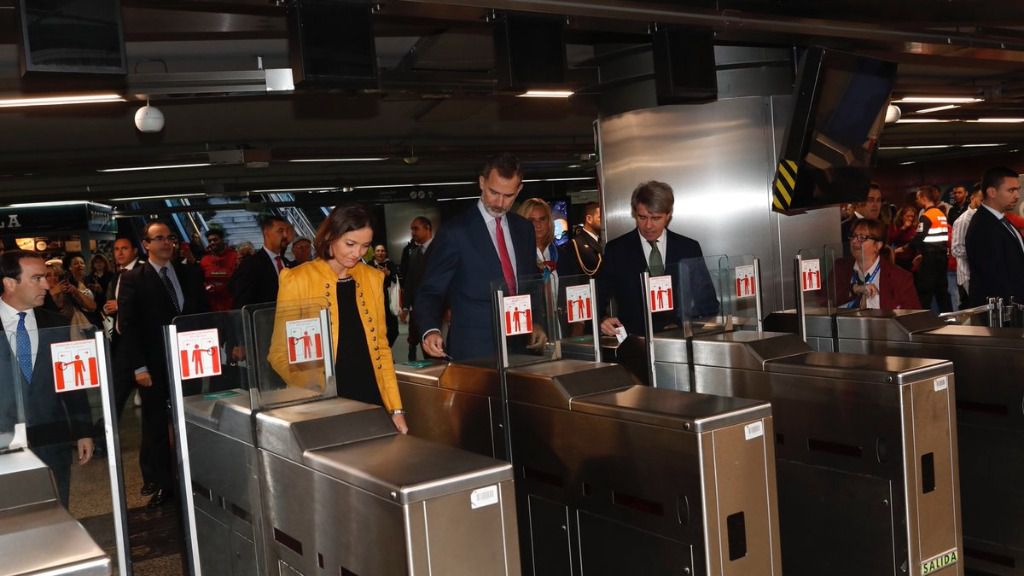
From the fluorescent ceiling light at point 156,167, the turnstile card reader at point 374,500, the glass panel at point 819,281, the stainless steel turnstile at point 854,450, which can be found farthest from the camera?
the fluorescent ceiling light at point 156,167

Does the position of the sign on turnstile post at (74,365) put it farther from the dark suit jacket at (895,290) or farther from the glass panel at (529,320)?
the dark suit jacket at (895,290)

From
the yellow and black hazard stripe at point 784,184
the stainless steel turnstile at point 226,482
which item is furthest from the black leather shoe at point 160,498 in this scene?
the yellow and black hazard stripe at point 784,184

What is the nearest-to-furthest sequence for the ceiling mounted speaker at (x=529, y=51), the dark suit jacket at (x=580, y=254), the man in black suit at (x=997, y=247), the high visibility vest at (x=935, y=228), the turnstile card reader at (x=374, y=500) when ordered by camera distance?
the turnstile card reader at (x=374, y=500), the ceiling mounted speaker at (x=529, y=51), the man in black suit at (x=997, y=247), the dark suit jacket at (x=580, y=254), the high visibility vest at (x=935, y=228)

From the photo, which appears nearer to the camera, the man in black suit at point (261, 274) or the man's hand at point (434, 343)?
the man's hand at point (434, 343)

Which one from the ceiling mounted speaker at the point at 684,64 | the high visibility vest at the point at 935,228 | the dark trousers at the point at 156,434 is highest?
the ceiling mounted speaker at the point at 684,64

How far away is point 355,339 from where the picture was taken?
9.69ft

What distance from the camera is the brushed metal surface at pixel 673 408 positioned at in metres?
2.32

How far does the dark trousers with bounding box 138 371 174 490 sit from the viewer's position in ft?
15.7

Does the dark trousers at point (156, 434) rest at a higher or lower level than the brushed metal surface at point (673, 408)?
lower

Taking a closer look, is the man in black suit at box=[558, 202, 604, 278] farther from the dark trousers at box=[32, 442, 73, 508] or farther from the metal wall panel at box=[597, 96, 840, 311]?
the dark trousers at box=[32, 442, 73, 508]

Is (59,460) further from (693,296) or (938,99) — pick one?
(938,99)

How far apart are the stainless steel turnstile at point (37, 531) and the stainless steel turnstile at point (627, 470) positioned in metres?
1.36

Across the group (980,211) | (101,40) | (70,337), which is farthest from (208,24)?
(980,211)

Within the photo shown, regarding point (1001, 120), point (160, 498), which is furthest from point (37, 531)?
point (1001, 120)
